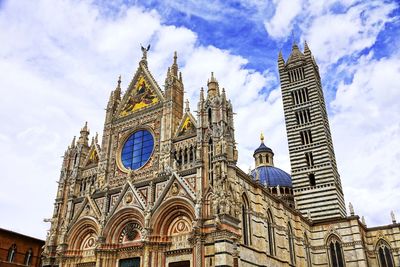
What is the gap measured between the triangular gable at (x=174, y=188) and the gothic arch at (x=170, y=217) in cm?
35

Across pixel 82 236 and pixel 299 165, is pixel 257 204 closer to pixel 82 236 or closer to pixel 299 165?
pixel 82 236

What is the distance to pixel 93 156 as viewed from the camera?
2970 centimetres

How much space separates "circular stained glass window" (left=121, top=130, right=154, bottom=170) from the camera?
2642 centimetres

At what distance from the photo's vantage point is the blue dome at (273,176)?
4622cm

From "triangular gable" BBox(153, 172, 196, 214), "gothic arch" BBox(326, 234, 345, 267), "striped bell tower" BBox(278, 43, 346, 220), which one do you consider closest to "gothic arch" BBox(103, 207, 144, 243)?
"triangular gable" BBox(153, 172, 196, 214)

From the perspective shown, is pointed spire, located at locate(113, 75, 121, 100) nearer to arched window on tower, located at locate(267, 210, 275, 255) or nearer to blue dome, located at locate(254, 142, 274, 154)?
arched window on tower, located at locate(267, 210, 275, 255)

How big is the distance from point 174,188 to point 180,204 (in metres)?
1.07

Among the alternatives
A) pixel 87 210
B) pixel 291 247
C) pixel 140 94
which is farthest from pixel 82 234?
pixel 291 247

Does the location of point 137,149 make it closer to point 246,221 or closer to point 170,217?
point 170,217

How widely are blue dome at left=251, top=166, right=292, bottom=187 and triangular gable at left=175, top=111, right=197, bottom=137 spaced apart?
23.2 m

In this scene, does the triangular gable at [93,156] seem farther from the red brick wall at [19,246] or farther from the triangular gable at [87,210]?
the red brick wall at [19,246]

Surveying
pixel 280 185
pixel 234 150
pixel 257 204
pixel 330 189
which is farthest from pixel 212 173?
pixel 280 185

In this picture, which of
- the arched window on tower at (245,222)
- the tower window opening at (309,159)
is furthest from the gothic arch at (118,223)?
the tower window opening at (309,159)

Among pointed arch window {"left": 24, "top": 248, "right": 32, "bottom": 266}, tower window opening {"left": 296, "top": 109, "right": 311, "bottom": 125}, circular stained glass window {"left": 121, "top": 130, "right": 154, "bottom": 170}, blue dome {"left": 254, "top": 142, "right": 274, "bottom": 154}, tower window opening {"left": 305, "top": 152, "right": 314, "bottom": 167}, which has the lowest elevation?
pointed arch window {"left": 24, "top": 248, "right": 32, "bottom": 266}
